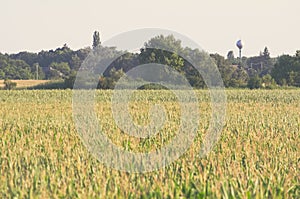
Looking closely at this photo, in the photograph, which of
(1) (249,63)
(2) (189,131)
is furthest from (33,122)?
(1) (249,63)

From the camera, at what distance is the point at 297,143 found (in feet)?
36.4

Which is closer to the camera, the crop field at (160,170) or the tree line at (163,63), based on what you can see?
the crop field at (160,170)

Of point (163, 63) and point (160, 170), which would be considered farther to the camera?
point (163, 63)

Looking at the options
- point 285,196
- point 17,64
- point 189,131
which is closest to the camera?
point 285,196

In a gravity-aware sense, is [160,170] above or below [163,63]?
below

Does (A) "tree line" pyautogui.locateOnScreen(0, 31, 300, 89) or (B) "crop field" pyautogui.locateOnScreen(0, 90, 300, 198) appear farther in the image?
(A) "tree line" pyautogui.locateOnScreen(0, 31, 300, 89)

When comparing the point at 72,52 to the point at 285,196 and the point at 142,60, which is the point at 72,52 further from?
the point at 285,196

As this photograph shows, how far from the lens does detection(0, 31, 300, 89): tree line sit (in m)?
40.9

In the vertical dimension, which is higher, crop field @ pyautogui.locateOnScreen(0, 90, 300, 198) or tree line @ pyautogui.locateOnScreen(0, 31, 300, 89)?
tree line @ pyautogui.locateOnScreen(0, 31, 300, 89)

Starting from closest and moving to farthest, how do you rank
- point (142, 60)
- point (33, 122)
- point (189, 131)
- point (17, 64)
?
point (189, 131) → point (33, 122) → point (142, 60) → point (17, 64)

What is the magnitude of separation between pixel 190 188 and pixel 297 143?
16.9ft

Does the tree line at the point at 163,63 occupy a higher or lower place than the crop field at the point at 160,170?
higher

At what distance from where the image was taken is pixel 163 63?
167 feet

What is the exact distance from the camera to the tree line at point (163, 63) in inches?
1612
